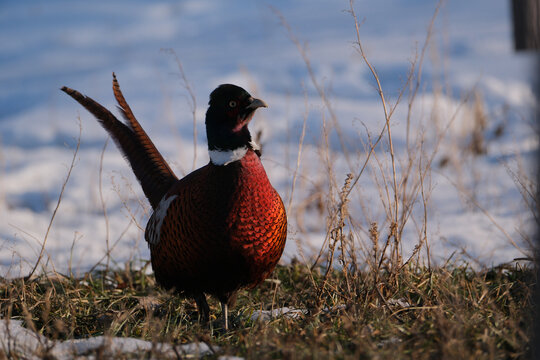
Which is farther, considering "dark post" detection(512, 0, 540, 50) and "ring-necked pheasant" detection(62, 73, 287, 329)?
"ring-necked pheasant" detection(62, 73, 287, 329)

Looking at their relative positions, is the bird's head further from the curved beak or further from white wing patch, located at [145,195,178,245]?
white wing patch, located at [145,195,178,245]

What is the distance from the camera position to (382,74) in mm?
9797

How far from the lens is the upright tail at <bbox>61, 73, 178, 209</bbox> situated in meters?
2.97

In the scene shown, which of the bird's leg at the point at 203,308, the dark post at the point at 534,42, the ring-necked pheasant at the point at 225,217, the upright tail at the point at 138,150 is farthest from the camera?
the upright tail at the point at 138,150

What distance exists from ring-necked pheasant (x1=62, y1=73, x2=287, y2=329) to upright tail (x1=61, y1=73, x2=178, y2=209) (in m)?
0.44

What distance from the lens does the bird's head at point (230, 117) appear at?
2.38 meters

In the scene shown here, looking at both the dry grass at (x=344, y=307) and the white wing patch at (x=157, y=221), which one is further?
the white wing patch at (x=157, y=221)

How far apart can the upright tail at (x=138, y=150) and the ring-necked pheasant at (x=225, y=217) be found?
0.44 meters

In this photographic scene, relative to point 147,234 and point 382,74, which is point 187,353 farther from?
point 382,74

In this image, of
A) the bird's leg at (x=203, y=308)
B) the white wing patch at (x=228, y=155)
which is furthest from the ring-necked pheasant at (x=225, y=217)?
the bird's leg at (x=203, y=308)

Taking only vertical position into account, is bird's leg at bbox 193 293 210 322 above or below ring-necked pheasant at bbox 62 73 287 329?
below

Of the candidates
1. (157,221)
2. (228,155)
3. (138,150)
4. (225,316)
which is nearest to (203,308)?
(225,316)

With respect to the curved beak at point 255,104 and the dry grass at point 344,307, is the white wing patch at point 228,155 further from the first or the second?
the dry grass at point 344,307

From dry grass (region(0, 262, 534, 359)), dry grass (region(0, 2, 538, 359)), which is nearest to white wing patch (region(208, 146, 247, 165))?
dry grass (region(0, 2, 538, 359))
